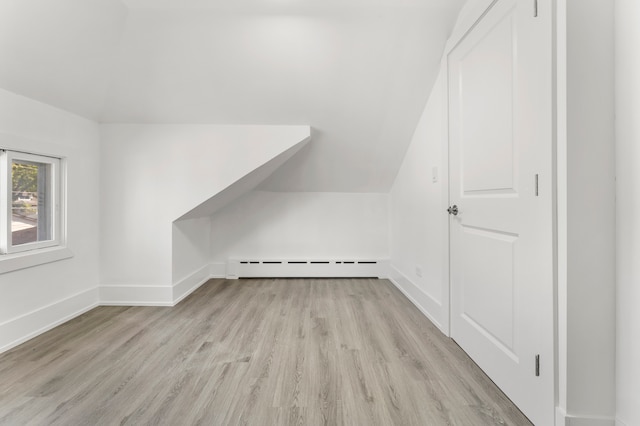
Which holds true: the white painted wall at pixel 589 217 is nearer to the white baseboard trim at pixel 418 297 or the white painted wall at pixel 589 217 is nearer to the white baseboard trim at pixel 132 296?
the white baseboard trim at pixel 418 297

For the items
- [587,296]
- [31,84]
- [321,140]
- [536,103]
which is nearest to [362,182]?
[321,140]

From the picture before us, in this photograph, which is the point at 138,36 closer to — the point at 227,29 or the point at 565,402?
the point at 227,29

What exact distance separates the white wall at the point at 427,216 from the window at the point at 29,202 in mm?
3026

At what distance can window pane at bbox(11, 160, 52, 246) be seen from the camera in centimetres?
209

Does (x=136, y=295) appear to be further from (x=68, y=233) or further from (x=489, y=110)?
(x=489, y=110)

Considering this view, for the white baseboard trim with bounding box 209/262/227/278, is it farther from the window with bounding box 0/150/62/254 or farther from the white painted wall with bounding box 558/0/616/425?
the white painted wall with bounding box 558/0/616/425

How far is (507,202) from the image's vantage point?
148 centimetres

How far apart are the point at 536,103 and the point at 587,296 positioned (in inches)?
31.8

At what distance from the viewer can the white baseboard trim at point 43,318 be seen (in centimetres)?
194

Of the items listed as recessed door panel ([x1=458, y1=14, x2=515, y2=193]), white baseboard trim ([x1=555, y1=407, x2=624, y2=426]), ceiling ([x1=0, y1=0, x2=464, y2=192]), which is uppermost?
ceiling ([x1=0, y1=0, x2=464, y2=192])

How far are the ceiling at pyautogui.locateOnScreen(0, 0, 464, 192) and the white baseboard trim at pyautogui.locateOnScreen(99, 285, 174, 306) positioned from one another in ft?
5.11

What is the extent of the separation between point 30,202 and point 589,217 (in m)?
3.37

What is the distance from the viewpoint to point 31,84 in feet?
6.61

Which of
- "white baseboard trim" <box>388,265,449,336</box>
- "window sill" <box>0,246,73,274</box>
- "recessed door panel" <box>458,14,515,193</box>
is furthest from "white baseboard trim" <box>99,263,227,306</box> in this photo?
"recessed door panel" <box>458,14,515,193</box>
